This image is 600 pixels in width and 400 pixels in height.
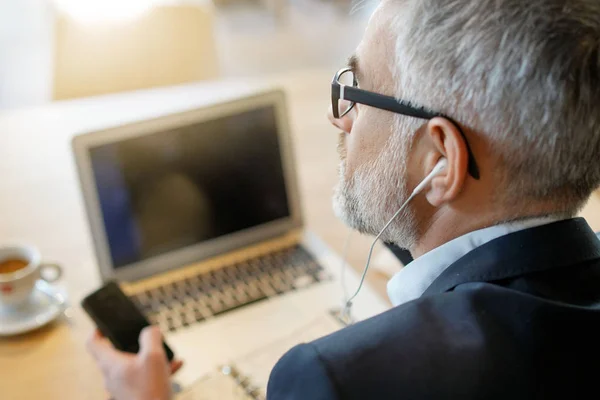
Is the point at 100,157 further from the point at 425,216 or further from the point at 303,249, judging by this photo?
the point at 425,216

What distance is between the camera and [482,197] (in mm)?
721

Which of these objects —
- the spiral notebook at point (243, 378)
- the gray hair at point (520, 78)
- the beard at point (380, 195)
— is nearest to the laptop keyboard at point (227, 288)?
the spiral notebook at point (243, 378)

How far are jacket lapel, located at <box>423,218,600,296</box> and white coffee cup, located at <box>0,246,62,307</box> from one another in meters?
0.65

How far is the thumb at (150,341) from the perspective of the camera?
35.4 inches

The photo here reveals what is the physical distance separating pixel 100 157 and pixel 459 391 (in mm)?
703

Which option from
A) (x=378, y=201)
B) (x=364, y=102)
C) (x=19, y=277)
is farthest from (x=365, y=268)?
(x=19, y=277)

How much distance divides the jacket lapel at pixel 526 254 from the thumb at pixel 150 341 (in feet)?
1.36

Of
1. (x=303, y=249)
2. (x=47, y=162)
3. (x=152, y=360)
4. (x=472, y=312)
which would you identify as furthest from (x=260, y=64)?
(x=472, y=312)

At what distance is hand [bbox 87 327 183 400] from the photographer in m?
0.86

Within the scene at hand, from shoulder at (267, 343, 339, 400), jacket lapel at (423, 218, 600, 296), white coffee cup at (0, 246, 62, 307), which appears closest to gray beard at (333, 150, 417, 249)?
jacket lapel at (423, 218, 600, 296)

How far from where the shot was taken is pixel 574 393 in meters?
0.62

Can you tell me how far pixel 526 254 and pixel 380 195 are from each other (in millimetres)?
194

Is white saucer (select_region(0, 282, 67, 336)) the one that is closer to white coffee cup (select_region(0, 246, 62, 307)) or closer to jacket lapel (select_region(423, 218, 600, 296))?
white coffee cup (select_region(0, 246, 62, 307))

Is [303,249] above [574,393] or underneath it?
underneath
